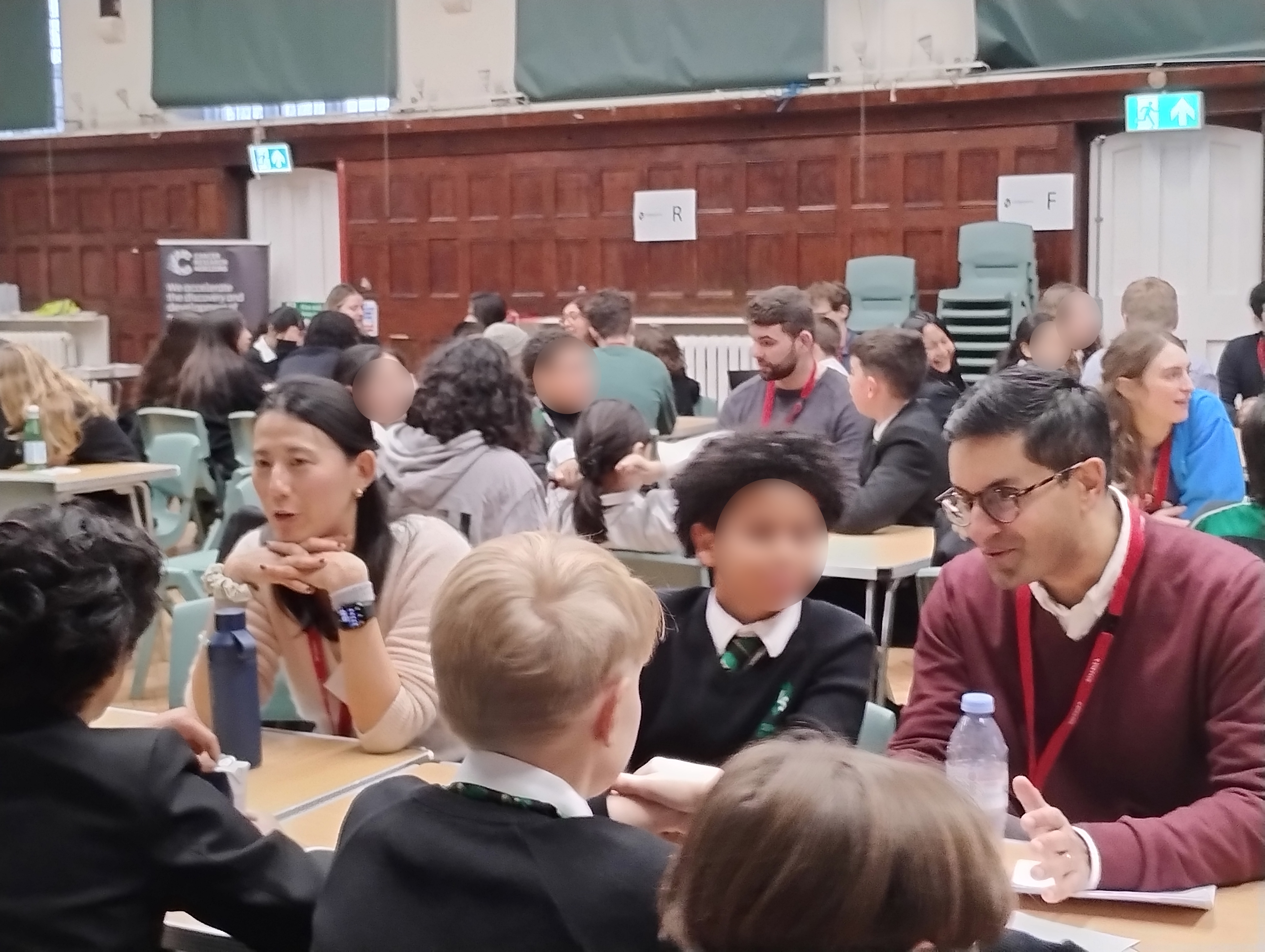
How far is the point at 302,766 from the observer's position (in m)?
2.43

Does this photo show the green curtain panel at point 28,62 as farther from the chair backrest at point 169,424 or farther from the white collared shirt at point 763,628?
the white collared shirt at point 763,628

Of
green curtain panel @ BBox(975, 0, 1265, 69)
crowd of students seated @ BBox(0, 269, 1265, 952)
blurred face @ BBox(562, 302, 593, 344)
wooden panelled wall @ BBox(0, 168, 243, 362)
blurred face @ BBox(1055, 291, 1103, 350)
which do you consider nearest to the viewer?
crowd of students seated @ BBox(0, 269, 1265, 952)

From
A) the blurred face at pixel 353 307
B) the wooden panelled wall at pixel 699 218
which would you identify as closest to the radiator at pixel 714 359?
the wooden panelled wall at pixel 699 218

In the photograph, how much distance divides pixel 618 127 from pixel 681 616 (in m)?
9.02

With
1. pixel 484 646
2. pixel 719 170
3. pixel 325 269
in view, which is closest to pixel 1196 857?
pixel 484 646

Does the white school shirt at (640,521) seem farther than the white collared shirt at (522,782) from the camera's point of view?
Yes

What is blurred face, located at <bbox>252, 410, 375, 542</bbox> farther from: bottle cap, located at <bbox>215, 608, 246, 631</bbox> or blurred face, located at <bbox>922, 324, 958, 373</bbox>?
blurred face, located at <bbox>922, 324, 958, 373</bbox>

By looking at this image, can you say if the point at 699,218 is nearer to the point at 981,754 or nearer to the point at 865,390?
the point at 865,390

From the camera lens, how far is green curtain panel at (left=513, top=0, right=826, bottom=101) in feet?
33.7

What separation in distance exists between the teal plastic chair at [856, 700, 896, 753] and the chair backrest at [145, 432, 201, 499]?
435cm

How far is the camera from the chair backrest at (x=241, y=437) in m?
6.98

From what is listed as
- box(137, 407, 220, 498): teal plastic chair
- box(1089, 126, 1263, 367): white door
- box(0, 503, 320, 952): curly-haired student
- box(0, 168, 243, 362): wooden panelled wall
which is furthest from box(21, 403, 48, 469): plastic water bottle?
box(0, 168, 243, 362): wooden panelled wall

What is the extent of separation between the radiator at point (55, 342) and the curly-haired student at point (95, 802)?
470 inches

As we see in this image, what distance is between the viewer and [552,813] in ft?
4.71
